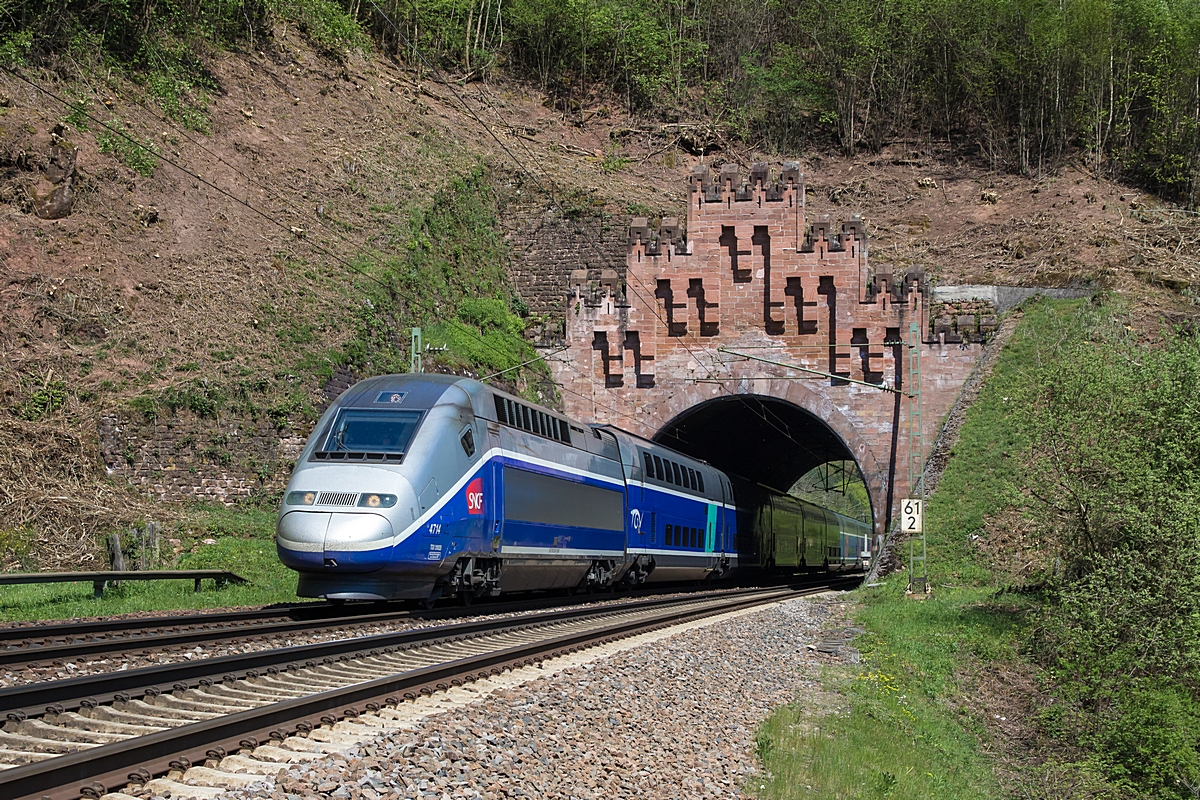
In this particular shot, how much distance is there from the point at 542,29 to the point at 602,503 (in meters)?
37.0

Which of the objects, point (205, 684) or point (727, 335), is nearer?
point (205, 684)

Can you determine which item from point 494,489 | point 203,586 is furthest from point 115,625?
point 203,586

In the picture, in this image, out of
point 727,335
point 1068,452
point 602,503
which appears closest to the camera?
point 1068,452

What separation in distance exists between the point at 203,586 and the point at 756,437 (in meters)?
27.8

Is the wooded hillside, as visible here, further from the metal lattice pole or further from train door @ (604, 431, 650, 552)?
train door @ (604, 431, 650, 552)

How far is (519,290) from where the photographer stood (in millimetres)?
38469

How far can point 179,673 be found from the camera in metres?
8.95

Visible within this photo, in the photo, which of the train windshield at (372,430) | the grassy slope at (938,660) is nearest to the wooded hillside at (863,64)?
the grassy slope at (938,660)

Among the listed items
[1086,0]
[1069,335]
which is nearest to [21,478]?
[1069,335]

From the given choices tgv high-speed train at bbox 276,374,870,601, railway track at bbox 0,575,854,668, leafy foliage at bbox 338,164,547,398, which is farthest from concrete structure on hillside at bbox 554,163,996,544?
railway track at bbox 0,575,854,668

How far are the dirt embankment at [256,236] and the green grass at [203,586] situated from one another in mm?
961

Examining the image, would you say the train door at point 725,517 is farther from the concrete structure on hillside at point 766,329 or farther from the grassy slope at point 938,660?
the grassy slope at point 938,660

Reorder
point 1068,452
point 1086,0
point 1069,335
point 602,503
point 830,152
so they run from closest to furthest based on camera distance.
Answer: point 1068,452 < point 602,503 < point 1069,335 < point 1086,0 < point 830,152

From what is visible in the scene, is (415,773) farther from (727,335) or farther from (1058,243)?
(1058,243)
